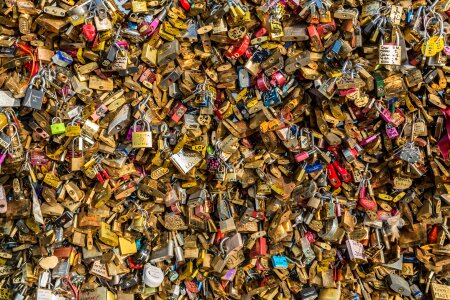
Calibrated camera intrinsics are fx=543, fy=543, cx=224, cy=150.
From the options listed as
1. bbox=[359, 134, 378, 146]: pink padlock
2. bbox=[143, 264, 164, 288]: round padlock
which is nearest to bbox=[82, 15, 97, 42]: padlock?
bbox=[143, 264, 164, 288]: round padlock

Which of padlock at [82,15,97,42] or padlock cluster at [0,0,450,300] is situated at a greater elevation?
padlock at [82,15,97,42]

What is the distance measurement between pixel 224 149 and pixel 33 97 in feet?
3.28

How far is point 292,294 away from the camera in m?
3.21

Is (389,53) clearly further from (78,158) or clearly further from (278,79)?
(78,158)

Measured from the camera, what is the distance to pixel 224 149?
2.92m

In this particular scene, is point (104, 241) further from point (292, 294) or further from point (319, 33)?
point (319, 33)

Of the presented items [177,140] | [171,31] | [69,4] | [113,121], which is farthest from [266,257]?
Result: [69,4]

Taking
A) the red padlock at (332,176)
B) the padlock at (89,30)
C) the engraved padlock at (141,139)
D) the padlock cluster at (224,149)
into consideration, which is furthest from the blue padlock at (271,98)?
the padlock at (89,30)

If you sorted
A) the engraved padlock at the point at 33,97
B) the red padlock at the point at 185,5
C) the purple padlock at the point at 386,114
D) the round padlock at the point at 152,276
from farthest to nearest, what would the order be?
1. the purple padlock at the point at 386,114
2. the round padlock at the point at 152,276
3. the red padlock at the point at 185,5
4. the engraved padlock at the point at 33,97

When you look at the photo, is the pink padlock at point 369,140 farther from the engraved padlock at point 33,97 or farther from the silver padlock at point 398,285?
the engraved padlock at point 33,97

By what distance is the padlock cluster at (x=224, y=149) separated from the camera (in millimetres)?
2650

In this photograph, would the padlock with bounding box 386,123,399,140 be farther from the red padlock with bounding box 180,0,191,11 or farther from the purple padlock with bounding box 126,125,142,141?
the purple padlock with bounding box 126,125,142,141

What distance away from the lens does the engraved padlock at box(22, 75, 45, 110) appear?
8.31 ft

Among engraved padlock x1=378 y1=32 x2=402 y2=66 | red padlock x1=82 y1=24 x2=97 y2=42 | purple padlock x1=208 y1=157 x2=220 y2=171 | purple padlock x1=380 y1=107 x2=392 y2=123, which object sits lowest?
purple padlock x1=208 y1=157 x2=220 y2=171
